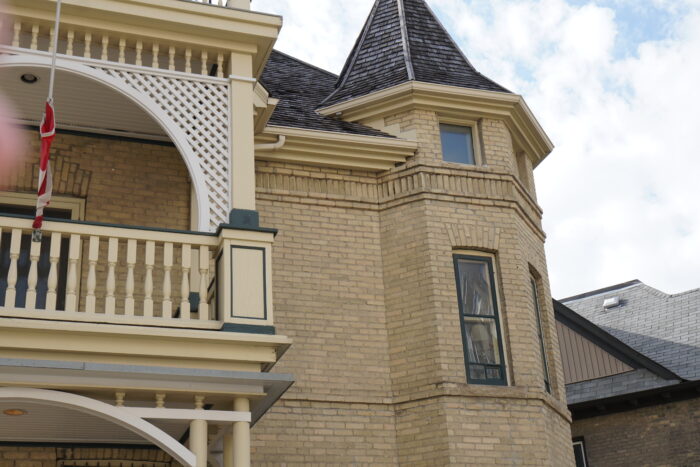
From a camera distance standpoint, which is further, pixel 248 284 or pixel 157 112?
pixel 157 112

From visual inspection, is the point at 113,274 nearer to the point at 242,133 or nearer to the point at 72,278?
the point at 72,278

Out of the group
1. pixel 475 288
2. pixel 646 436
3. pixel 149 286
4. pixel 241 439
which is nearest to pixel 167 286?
pixel 149 286

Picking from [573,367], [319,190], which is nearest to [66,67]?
[319,190]

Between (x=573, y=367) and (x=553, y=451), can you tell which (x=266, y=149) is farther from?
(x=573, y=367)

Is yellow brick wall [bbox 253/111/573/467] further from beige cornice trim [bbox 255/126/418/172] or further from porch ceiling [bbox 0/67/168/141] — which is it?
porch ceiling [bbox 0/67/168/141]

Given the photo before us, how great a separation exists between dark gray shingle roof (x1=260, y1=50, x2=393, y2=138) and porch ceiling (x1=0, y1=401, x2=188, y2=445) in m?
4.78

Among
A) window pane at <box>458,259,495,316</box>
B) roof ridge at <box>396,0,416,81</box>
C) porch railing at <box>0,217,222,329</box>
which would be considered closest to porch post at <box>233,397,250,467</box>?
porch railing at <box>0,217,222,329</box>

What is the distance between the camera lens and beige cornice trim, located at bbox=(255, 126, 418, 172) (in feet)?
41.0

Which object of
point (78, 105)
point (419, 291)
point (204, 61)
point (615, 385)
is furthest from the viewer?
point (615, 385)

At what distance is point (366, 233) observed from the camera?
12766 mm

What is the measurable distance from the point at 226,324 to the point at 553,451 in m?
5.42

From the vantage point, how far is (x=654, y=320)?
77.9 feet

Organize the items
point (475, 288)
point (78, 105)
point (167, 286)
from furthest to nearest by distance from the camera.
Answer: point (475, 288), point (78, 105), point (167, 286)

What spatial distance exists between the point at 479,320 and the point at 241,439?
192 inches
